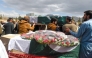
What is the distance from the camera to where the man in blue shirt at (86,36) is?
153 inches

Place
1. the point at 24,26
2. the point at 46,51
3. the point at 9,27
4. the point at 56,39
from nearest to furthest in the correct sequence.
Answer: the point at 56,39, the point at 46,51, the point at 24,26, the point at 9,27

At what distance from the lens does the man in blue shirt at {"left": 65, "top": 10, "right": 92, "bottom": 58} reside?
12.8ft

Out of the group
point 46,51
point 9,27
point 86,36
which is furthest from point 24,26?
point 86,36

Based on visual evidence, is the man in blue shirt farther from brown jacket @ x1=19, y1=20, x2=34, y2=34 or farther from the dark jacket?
the dark jacket

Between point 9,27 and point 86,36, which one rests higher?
point 86,36

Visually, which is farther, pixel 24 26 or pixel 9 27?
pixel 9 27

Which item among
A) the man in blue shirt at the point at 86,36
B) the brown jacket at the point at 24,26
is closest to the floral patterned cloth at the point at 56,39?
the man in blue shirt at the point at 86,36

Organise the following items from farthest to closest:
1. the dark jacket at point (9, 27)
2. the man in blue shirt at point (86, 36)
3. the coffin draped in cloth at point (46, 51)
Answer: the dark jacket at point (9, 27), the coffin draped in cloth at point (46, 51), the man in blue shirt at point (86, 36)

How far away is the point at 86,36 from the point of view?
12.9 feet

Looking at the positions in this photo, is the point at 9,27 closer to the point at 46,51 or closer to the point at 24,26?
the point at 24,26

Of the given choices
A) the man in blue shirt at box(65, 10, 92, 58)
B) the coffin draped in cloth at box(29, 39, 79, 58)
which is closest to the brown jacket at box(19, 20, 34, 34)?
the coffin draped in cloth at box(29, 39, 79, 58)

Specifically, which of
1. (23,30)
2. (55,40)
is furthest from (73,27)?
(55,40)

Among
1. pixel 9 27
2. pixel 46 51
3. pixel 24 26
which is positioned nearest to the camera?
pixel 46 51

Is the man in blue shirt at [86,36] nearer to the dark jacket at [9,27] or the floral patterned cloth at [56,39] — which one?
the floral patterned cloth at [56,39]
